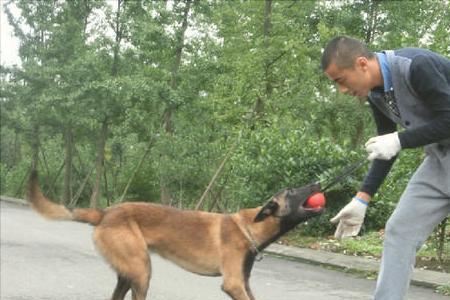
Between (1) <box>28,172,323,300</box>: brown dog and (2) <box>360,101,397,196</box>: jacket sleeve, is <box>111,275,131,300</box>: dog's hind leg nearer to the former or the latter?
(1) <box>28,172,323,300</box>: brown dog

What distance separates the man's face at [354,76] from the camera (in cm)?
358

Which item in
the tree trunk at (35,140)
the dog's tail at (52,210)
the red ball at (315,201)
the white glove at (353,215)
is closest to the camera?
the white glove at (353,215)

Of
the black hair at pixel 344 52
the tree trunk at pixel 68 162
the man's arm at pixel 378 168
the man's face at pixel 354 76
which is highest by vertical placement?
the black hair at pixel 344 52

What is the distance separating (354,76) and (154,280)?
469 centimetres

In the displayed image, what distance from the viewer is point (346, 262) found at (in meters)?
9.25

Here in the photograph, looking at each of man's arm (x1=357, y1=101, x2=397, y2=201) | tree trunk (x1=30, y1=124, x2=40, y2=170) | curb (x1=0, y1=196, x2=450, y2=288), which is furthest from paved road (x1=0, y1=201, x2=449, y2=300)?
tree trunk (x1=30, y1=124, x2=40, y2=170)

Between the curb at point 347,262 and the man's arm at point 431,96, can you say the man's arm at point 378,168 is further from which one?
the curb at point 347,262

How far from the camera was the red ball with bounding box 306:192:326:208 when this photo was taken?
4848mm

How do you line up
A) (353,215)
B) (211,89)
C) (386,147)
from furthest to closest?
(211,89) → (353,215) → (386,147)

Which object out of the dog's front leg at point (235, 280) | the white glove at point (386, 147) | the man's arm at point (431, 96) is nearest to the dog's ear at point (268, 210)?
the dog's front leg at point (235, 280)

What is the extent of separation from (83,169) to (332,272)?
20.7 m

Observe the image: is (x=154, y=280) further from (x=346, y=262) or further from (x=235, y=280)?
(x=346, y=262)

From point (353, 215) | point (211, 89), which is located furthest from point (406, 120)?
point (211, 89)

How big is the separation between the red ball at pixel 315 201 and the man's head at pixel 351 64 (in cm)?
137
